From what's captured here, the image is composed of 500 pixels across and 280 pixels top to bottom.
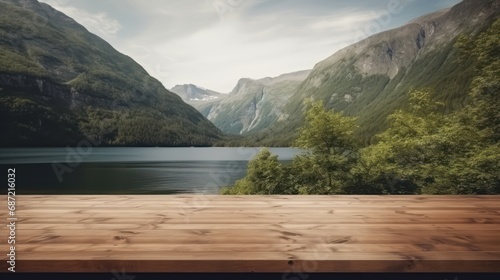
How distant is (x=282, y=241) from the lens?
204 centimetres

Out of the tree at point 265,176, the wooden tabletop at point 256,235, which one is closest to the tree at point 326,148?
the tree at point 265,176

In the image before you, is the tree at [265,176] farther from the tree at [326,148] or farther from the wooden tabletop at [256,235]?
the wooden tabletop at [256,235]

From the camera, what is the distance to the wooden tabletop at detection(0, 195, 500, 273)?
1.69 meters

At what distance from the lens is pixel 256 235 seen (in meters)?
2.18

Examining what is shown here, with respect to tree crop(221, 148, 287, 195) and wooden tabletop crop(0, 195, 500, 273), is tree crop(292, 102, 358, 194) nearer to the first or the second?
tree crop(221, 148, 287, 195)

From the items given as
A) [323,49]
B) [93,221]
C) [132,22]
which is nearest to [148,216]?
[93,221]

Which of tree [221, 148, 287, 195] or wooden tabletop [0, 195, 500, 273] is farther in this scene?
tree [221, 148, 287, 195]

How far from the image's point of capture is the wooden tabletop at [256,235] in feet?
5.53

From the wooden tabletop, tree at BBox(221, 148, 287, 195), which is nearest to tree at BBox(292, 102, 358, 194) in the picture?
tree at BBox(221, 148, 287, 195)

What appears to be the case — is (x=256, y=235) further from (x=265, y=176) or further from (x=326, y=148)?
(x=265, y=176)

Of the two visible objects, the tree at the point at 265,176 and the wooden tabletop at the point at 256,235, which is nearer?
the wooden tabletop at the point at 256,235

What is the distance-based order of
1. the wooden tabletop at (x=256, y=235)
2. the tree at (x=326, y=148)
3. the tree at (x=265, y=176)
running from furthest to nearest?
1. the tree at (x=265, y=176)
2. the tree at (x=326, y=148)
3. the wooden tabletop at (x=256, y=235)

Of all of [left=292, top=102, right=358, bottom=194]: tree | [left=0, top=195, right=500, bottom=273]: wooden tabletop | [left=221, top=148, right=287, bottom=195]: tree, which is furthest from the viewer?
[left=221, top=148, right=287, bottom=195]: tree

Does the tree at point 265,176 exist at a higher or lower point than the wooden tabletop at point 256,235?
lower
